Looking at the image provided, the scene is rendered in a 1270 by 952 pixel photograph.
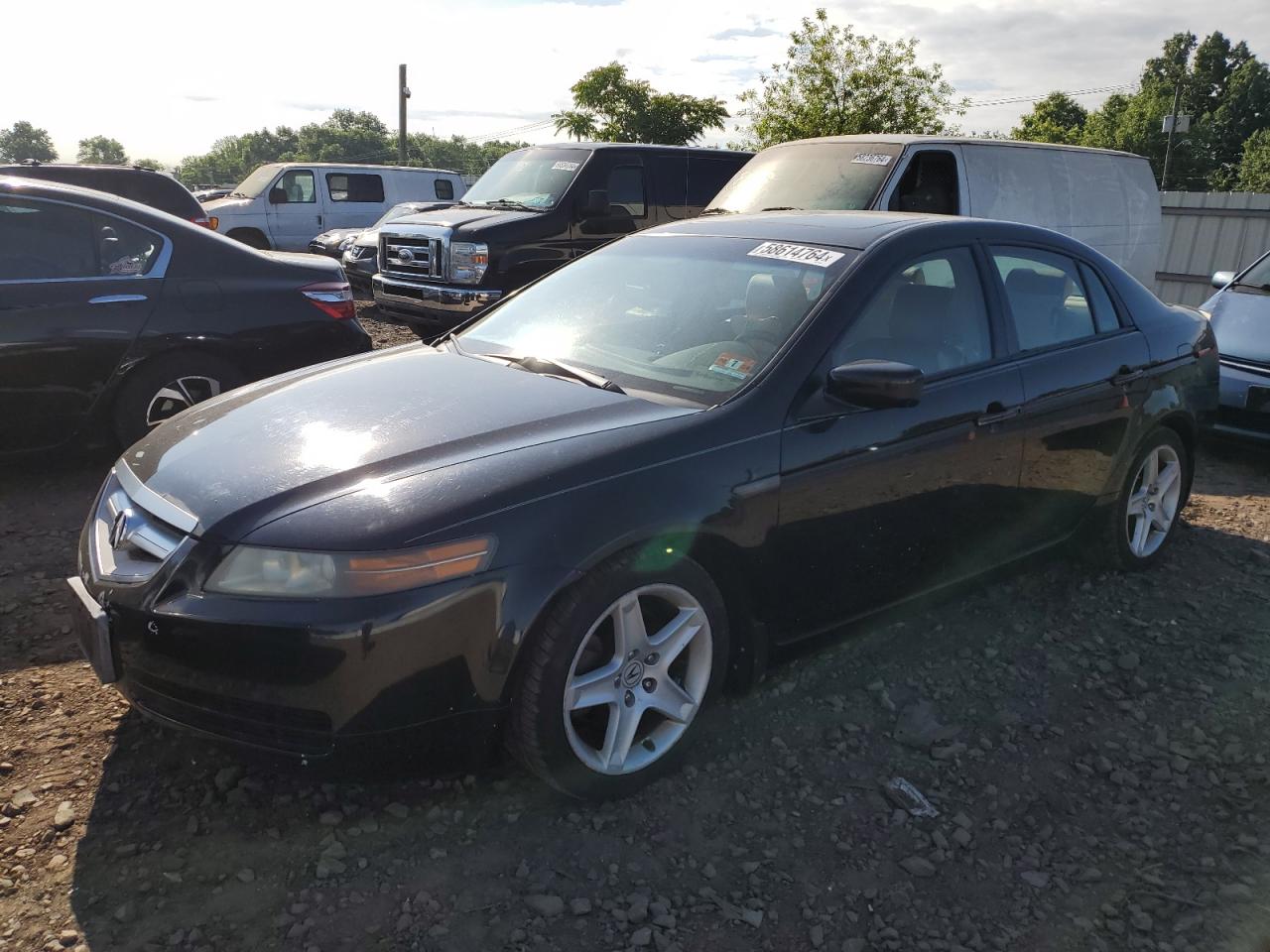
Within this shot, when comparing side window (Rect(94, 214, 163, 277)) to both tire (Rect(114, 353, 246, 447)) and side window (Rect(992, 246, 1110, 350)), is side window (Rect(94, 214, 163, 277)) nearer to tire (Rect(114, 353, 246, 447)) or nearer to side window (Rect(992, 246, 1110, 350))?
tire (Rect(114, 353, 246, 447))

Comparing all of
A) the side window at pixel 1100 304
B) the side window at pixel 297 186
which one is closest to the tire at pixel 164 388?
the side window at pixel 1100 304

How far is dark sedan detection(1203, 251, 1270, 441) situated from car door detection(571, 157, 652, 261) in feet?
16.2

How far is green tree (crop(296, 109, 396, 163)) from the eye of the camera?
96.9 m

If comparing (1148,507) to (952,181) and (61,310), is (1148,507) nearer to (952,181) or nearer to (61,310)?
(952,181)

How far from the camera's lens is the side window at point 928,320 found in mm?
3387

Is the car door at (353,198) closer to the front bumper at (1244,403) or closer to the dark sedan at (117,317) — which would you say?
the dark sedan at (117,317)

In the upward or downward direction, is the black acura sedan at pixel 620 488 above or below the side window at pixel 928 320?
below

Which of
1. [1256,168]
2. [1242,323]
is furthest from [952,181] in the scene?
[1256,168]

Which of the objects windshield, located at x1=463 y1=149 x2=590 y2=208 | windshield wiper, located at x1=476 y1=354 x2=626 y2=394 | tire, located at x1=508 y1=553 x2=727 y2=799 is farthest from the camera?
windshield, located at x1=463 y1=149 x2=590 y2=208

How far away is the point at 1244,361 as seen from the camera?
6648mm

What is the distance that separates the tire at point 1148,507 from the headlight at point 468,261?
5763 mm

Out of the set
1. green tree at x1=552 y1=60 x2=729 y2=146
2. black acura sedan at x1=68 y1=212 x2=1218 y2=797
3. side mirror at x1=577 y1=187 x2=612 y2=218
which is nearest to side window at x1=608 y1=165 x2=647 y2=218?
side mirror at x1=577 y1=187 x2=612 y2=218

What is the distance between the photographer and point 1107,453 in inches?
168

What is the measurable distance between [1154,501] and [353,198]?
659 inches
